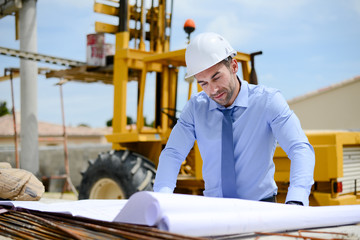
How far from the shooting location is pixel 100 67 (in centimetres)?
711

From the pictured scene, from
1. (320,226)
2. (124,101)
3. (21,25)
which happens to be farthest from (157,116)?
(21,25)

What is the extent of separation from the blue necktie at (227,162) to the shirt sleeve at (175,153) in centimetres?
25

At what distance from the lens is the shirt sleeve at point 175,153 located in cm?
235

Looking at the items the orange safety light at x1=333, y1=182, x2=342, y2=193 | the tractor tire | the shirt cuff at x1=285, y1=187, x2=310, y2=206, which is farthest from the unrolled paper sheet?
the tractor tire

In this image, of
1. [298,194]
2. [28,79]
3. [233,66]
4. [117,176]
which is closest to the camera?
[298,194]

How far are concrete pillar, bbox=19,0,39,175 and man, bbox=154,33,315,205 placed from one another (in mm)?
9976

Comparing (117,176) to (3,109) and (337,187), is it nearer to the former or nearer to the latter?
(337,187)

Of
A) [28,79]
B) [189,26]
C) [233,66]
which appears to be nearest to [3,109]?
[28,79]

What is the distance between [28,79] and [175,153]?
9978mm

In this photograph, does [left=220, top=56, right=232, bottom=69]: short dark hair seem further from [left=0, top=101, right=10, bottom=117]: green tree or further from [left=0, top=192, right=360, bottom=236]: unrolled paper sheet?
[left=0, top=101, right=10, bottom=117]: green tree

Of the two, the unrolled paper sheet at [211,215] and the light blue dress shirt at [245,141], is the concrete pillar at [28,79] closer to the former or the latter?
the light blue dress shirt at [245,141]

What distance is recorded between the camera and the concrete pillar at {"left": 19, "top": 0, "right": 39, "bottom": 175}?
37.8ft

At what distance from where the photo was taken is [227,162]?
233 cm

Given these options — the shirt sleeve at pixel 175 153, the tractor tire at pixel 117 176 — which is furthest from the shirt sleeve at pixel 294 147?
the tractor tire at pixel 117 176
